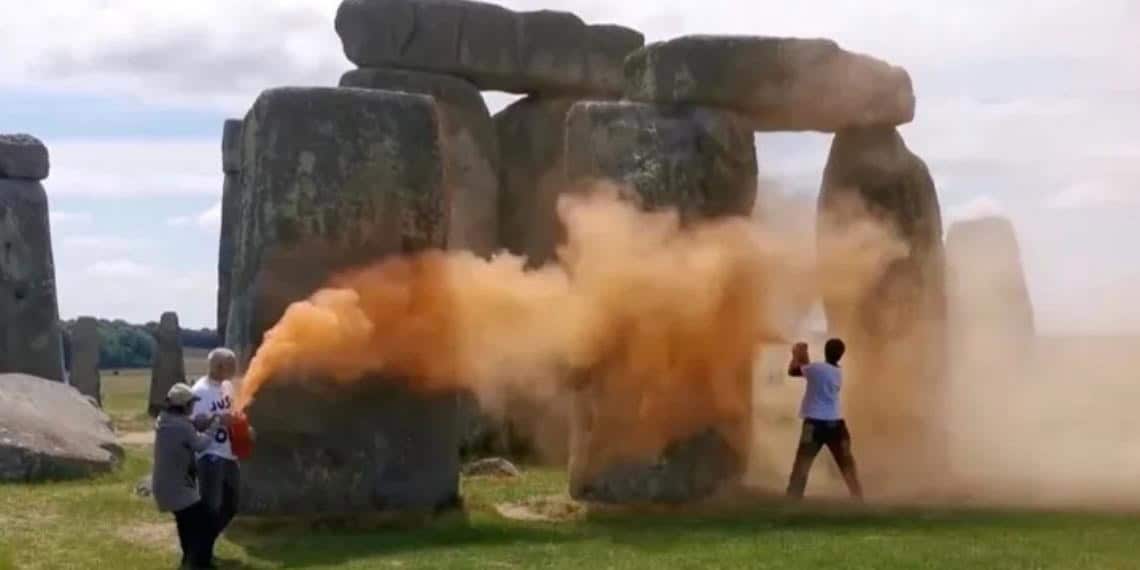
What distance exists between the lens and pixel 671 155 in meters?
19.2

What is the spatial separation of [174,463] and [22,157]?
59.4ft

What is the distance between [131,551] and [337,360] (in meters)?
2.43

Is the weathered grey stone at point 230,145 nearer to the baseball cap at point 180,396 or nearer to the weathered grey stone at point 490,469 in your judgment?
the weathered grey stone at point 490,469

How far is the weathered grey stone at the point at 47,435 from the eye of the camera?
880 inches

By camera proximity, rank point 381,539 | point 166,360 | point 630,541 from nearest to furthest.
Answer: point 630,541 < point 381,539 < point 166,360

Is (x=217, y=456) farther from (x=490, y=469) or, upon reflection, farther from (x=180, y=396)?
(x=490, y=469)

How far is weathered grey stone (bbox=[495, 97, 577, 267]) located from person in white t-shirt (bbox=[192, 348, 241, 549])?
12.2 meters

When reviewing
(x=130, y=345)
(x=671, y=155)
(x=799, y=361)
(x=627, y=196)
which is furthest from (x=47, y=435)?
(x=130, y=345)

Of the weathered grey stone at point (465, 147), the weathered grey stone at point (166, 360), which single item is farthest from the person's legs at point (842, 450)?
the weathered grey stone at point (166, 360)

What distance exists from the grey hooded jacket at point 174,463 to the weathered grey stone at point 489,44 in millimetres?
13645

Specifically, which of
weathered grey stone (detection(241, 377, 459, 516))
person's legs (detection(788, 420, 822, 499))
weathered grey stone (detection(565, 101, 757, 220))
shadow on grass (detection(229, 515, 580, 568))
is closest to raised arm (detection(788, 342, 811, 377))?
person's legs (detection(788, 420, 822, 499))

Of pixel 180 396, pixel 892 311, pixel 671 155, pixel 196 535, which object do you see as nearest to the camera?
pixel 180 396

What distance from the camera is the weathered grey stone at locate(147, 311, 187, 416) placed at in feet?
116

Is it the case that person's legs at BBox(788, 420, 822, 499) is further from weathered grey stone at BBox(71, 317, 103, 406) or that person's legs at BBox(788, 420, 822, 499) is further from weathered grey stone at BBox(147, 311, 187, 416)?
weathered grey stone at BBox(71, 317, 103, 406)
